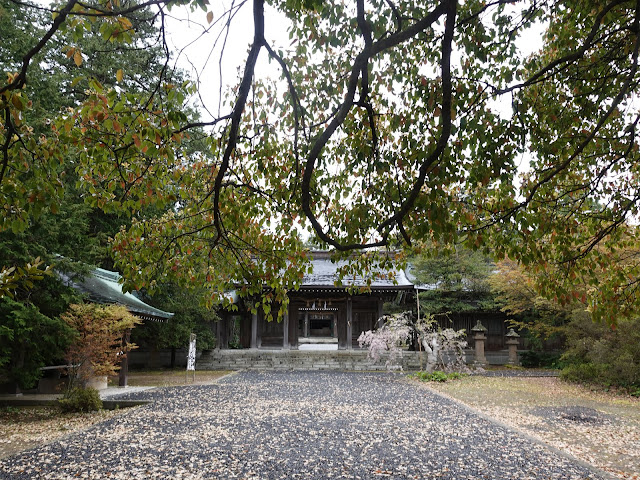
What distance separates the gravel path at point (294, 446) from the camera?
507 centimetres

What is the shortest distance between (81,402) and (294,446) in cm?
494

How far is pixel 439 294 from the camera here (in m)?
21.7

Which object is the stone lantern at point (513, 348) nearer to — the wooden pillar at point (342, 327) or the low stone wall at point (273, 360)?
the low stone wall at point (273, 360)

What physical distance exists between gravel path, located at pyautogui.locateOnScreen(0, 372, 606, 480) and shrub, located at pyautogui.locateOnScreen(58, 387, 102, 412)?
0.81 meters

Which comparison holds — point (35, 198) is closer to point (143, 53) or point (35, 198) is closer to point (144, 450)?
point (144, 450)

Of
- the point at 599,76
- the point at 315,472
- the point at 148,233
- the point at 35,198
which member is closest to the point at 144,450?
the point at 315,472

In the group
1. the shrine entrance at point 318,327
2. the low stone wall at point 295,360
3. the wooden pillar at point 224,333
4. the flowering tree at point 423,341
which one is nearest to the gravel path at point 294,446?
the flowering tree at point 423,341

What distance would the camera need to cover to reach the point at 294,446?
623cm

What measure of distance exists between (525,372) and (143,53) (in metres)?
20.1

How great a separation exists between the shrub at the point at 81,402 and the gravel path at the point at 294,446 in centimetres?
81

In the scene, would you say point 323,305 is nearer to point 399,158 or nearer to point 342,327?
point 342,327

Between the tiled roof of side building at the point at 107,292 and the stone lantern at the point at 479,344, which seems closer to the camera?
the tiled roof of side building at the point at 107,292

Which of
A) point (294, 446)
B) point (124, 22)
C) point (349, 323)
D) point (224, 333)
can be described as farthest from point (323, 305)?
point (124, 22)

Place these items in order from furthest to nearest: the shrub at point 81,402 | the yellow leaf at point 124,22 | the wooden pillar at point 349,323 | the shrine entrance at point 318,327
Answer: the shrine entrance at point 318,327
the wooden pillar at point 349,323
the shrub at point 81,402
the yellow leaf at point 124,22
